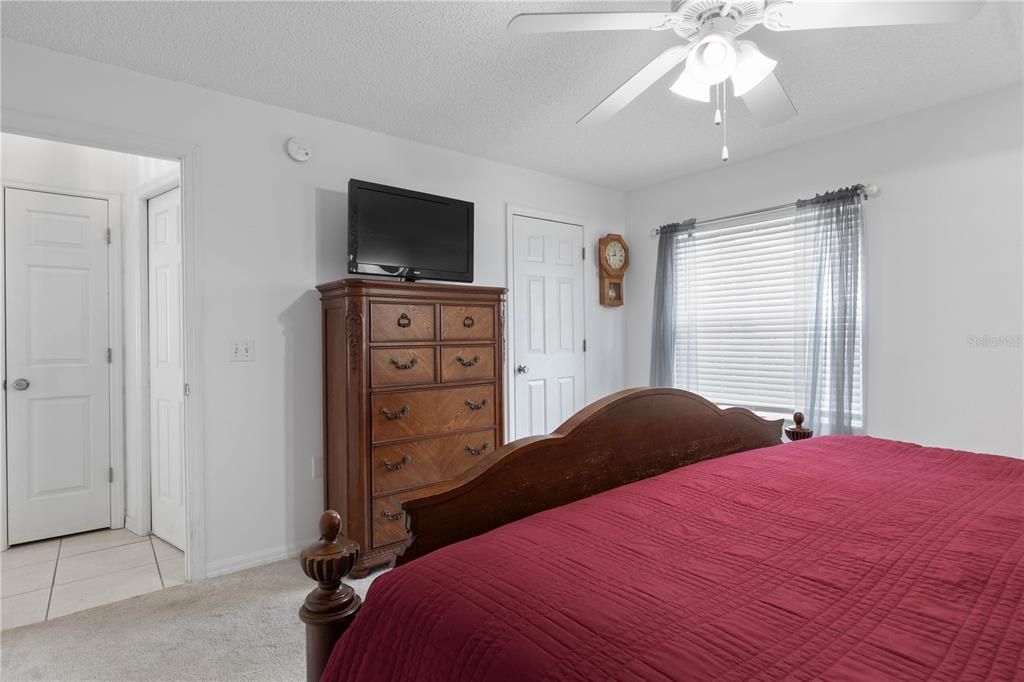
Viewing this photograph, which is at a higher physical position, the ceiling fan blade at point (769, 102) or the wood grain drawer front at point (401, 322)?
the ceiling fan blade at point (769, 102)

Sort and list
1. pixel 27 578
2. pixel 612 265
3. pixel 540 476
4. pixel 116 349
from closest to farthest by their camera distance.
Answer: pixel 540 476
pixel 27 578
pixel 116 349
pixel 612 265

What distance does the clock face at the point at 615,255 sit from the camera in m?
4.43

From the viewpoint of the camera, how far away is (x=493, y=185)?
3820 mm

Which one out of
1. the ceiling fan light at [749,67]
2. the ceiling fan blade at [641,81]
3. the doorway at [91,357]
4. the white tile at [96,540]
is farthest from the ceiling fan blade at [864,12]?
the white tile at [96,540]

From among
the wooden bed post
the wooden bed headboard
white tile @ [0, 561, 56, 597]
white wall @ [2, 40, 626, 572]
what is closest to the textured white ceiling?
white wall @ [2, 40, 626, 572]

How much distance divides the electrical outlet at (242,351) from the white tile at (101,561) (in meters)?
1.20

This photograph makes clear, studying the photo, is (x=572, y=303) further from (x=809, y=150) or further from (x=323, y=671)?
(x=323, y=671)

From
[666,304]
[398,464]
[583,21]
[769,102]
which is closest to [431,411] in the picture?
[398,464]

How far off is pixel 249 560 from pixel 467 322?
5.48ft

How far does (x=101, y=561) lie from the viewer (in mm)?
2926

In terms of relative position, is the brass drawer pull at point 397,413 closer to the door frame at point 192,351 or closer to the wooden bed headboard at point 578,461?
the door frame at point 192,351

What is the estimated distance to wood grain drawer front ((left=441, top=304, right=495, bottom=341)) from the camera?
2.99 m

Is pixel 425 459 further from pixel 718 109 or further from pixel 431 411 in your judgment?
pixel 718 109

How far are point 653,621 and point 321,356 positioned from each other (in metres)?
2.58
